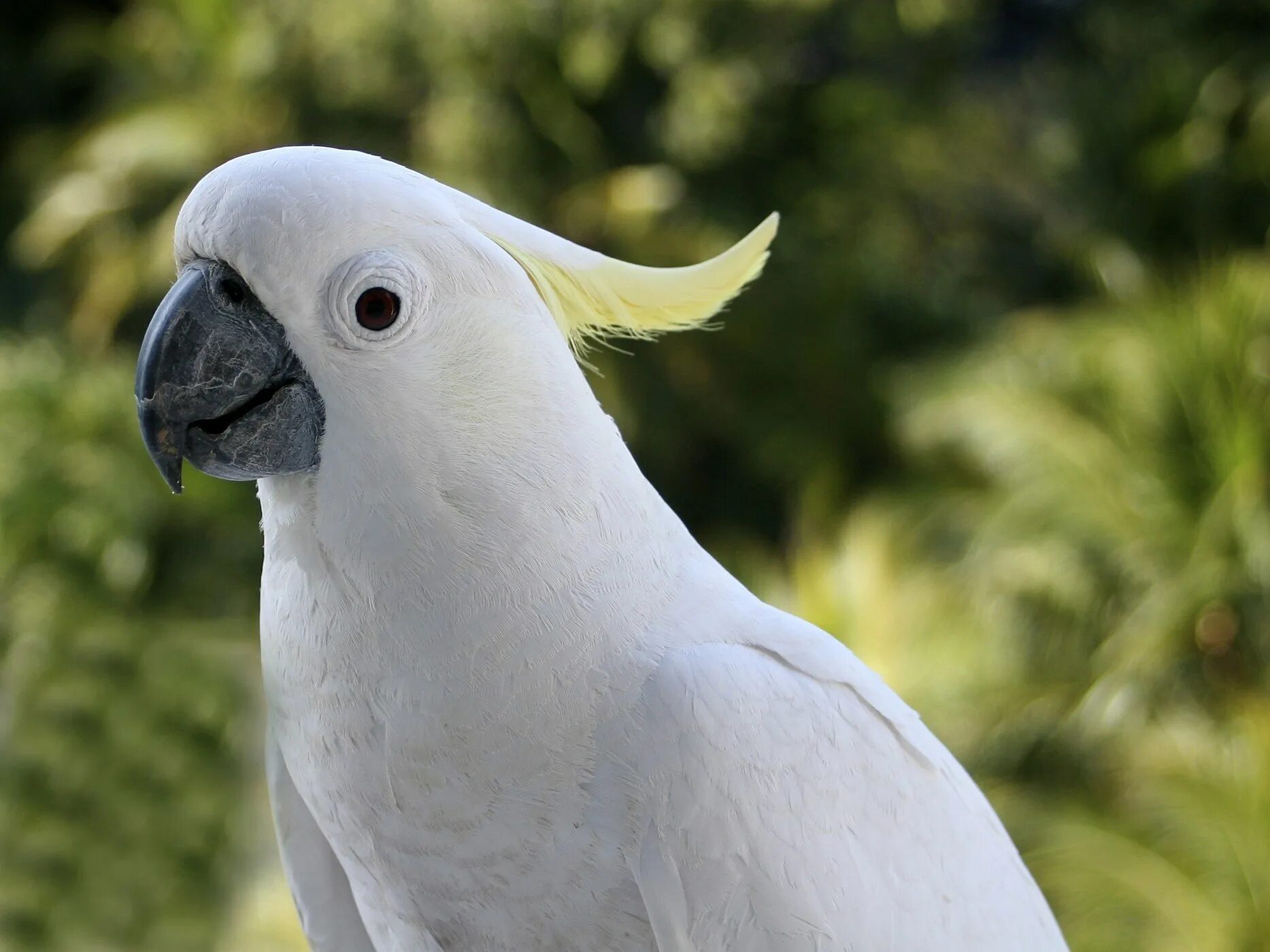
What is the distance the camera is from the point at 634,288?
2.89 feet

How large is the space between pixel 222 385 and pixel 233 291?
0.06 metres

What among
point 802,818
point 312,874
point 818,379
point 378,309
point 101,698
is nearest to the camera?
point 378,309

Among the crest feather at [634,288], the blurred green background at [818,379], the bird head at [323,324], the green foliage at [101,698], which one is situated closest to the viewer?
the bird head at [323,324]

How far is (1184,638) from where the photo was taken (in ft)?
12.0

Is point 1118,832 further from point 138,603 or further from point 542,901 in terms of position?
point 138,603

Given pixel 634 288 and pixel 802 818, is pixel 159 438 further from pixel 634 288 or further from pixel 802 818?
pixel 802 818

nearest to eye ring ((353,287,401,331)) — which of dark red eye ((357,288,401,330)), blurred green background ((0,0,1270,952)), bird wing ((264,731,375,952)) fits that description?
dark red eye ((357,288,401,330))

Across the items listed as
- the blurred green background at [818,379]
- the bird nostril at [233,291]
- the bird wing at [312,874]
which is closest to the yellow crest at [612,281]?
the bird nostril at [233,291]

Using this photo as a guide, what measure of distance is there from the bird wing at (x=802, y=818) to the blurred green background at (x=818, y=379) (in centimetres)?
233

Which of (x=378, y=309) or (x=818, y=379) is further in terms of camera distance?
(x=818, y=379)

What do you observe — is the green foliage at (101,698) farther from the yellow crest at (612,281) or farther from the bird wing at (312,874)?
the yellow crest at (612,281)

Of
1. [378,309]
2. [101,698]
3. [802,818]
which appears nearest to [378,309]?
[378,309]

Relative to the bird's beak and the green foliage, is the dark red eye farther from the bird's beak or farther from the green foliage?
the green foliage

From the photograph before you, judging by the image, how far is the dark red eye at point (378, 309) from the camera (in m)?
0.76
